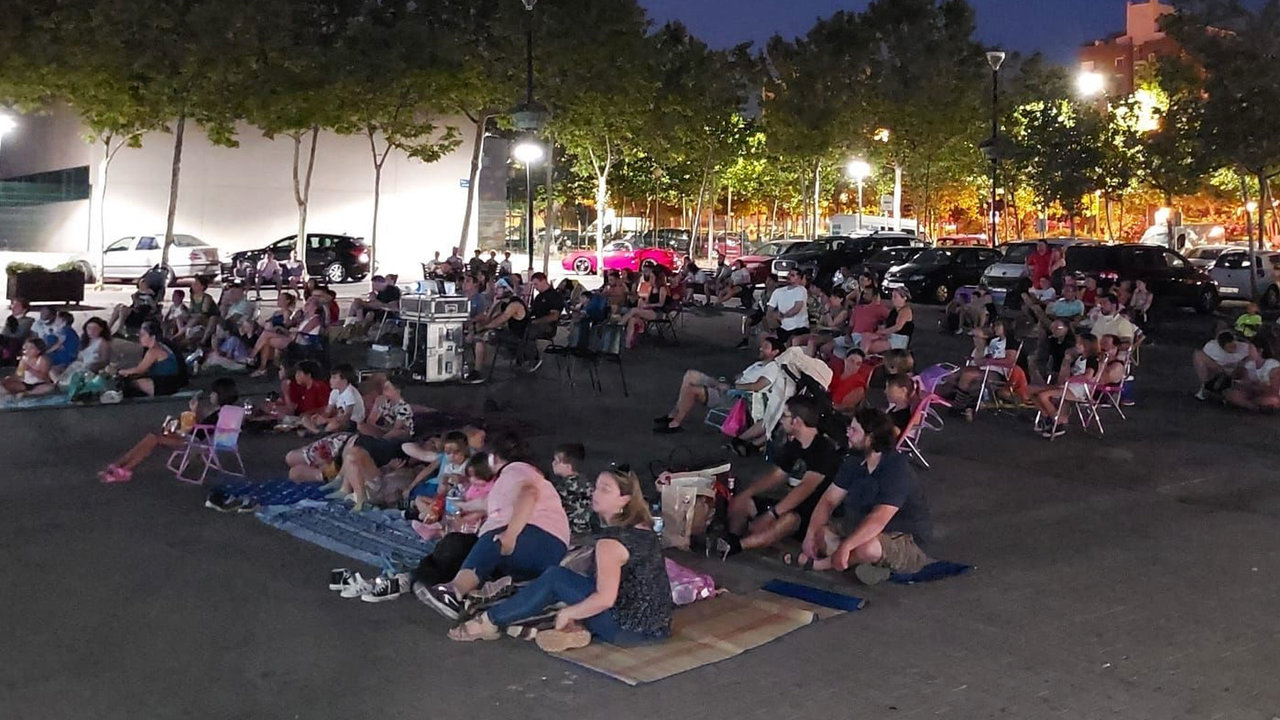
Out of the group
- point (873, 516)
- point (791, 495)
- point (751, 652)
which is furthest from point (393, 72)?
point (751, 652)

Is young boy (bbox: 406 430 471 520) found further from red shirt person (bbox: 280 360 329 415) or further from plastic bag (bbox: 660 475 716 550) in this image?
red shirt person (bbox: 280 360 329 415)

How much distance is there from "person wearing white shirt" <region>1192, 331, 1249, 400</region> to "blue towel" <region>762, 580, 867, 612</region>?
9043 millimetres

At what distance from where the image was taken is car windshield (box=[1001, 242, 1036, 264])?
27.2 meters

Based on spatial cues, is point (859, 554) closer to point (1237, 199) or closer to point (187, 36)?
point (187, 36)

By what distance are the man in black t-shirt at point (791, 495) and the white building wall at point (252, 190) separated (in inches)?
1280

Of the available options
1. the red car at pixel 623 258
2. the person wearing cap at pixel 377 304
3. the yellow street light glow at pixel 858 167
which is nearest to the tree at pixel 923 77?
the yellow street light glow at pixel 858 167

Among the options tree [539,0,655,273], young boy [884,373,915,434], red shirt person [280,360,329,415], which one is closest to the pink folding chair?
red shirt person [280,360,329,415]

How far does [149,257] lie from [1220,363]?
86.9 feet

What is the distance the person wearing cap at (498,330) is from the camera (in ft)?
50.1

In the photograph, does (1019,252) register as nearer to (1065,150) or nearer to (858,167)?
(1065,150)

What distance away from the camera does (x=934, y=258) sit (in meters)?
29.3

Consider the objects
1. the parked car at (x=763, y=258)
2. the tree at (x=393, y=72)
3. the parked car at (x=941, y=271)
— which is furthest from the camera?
the parked car at (x=763, y=258)

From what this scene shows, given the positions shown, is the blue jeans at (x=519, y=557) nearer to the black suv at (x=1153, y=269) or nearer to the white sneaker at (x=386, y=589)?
the white sneaker at (x=386, y=589)

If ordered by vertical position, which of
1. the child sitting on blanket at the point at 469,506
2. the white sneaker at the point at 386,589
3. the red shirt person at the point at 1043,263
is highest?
the red shirt person at the point at 1043,263
